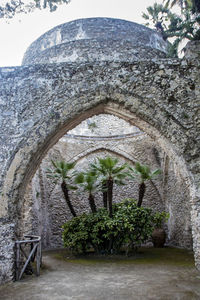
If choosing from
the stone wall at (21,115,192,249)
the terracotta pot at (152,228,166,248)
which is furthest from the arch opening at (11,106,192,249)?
the terracotta pot at (152,228,166,248)

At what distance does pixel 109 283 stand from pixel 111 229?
9.32ft

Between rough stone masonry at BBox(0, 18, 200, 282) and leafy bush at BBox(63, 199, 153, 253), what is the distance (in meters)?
2.80

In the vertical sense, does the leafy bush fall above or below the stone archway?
below

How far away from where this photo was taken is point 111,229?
23.8 ft

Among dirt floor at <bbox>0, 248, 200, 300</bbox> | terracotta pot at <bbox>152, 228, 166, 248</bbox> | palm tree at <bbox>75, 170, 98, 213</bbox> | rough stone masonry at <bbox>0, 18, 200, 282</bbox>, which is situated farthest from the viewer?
terracotta pot at <bbox>152, 228, 166, 248</bbox>

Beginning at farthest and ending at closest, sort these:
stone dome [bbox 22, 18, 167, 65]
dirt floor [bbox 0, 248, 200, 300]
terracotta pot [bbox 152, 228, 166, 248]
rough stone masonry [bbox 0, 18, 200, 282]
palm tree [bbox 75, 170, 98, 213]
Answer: stone dome [bbox 22, 18, 167, 65] → terracotta pot [bbox 152, 228, 166, 248] → palm tree [bbox 75, 170, 98, 213] → rough stone masonry [bbox 0, 18, 200, 282] → dirt floor [bbox 0, 248, 200, 300]

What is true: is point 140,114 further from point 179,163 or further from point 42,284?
point 42,284

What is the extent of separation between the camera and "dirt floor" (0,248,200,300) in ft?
12.0

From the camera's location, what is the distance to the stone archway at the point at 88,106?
182 inches

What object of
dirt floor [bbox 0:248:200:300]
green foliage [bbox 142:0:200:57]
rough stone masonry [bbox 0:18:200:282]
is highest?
green foliage [bbox 142:0:200:57]

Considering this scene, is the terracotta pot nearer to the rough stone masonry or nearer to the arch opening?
the arch opening

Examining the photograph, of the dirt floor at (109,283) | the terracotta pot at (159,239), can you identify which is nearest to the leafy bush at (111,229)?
the dirt floor at (109,283)

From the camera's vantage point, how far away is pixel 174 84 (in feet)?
16.3

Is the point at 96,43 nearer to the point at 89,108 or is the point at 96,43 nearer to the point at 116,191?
the point at 116,191
